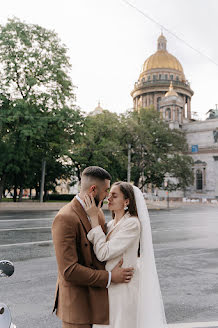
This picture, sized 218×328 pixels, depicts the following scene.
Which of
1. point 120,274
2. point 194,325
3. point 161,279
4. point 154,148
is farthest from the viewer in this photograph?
point 154,148

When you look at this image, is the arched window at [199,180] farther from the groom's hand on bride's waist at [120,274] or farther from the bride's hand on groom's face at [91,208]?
the bride's hand on groom's face at [91,208]

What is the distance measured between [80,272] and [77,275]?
0.03 metres

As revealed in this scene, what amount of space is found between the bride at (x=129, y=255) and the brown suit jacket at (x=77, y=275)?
3.5 inches

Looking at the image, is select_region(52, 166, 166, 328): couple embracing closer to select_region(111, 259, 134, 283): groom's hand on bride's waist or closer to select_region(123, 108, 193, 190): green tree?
select_region(111, 259, 134, 283): groom's hand on bride's waist

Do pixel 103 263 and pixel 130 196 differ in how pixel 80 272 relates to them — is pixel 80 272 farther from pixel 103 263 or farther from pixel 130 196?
pixel 130 196

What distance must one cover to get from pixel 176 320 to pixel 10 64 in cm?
2621

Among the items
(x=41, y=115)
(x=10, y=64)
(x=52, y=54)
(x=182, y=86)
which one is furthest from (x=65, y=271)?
(x=182, y=86)

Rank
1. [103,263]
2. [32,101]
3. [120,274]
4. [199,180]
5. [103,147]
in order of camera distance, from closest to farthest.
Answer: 1. [120,274]
2. [103,263]
3. [32,101]
4. [103,147]
5. [199,180]

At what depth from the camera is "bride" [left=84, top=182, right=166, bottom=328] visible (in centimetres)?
272

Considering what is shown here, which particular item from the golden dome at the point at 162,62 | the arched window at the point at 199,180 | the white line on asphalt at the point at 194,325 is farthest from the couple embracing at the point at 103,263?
the golden dome at the point at 162,62

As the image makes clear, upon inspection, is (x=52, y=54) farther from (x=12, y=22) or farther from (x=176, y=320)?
(x=176, y=320)

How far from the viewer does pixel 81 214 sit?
8.94 feet

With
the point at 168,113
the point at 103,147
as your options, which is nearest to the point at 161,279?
the point at 103,147

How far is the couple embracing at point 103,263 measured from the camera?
8.43 feet
